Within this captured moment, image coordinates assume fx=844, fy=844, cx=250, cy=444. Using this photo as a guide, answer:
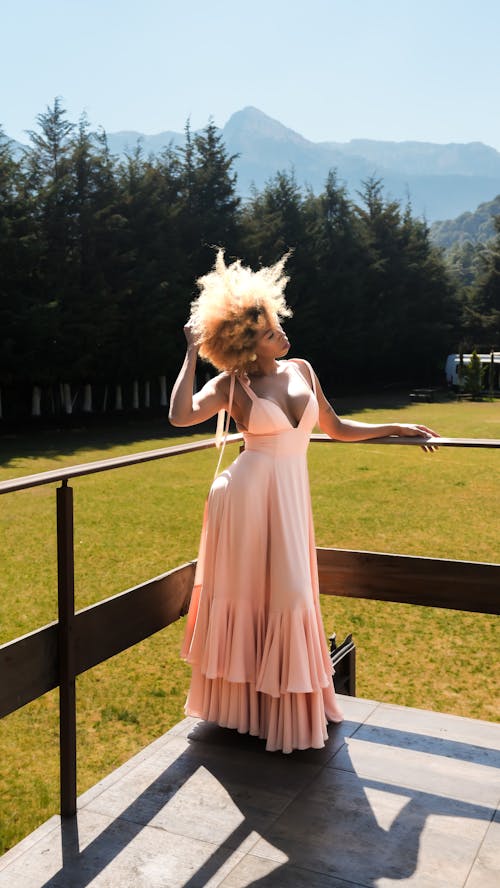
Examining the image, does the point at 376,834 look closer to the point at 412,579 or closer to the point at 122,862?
the point at 122,862

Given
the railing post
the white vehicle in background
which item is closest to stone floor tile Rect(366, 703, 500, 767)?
the railing post

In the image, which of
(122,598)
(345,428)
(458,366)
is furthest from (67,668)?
(458,366)

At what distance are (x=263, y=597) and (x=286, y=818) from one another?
66 cm

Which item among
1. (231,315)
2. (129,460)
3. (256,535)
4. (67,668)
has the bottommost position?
(67,668)

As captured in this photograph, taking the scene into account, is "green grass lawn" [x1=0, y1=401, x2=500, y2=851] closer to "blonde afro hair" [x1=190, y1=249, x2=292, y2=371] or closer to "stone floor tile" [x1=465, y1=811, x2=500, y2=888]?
"stone floor tile" [x1=465, y1=811, x2=500, y2=888]

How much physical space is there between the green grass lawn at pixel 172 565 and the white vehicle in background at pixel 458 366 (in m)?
20.0

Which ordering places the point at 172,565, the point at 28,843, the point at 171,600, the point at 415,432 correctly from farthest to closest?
the point at 172,565, the point at 171,600, the point at 415,432, the point at 28,843

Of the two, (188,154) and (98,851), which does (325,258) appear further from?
(98,851)

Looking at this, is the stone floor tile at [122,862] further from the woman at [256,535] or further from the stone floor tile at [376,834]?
the woman at [256,535]

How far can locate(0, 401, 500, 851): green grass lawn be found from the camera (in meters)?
4.39

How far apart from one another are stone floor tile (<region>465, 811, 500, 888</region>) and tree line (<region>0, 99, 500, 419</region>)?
10.8m

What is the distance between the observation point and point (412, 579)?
3225 mm

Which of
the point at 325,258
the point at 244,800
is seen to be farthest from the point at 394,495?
the point at 325,258

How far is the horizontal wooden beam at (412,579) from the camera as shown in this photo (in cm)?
308
